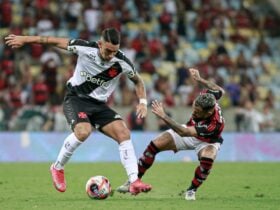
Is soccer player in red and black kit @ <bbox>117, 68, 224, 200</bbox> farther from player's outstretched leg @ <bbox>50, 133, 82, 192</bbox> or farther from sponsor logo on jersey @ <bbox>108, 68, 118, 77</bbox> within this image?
sponsor logo on jersey @ <bbox>108, 68, 118, 77</bbox>

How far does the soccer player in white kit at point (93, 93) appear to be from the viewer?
11938 mm

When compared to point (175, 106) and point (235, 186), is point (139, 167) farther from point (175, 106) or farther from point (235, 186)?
point (175, 106)

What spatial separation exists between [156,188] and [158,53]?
42.9 feet

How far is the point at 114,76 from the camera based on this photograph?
12391mm

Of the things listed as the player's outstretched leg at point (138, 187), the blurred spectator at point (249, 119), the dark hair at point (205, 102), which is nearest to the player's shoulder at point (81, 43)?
the dark hair at point (205, 102)

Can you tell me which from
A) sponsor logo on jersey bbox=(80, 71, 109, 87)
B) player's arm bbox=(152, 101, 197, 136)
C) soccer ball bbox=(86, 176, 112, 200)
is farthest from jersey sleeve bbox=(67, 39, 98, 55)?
soccer ball bbox=(86, 176, 112, 200)

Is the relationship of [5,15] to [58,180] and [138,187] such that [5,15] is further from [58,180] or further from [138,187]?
[138,187]

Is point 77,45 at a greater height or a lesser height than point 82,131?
greater

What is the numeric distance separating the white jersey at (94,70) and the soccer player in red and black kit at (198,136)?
1018 millimetres

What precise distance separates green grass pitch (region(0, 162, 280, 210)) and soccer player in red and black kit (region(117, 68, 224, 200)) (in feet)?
1.34

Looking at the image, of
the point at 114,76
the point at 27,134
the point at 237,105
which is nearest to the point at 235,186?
the point at 114,76

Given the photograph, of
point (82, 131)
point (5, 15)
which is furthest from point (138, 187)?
point (5, 15)

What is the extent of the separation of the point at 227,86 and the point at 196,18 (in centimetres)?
400

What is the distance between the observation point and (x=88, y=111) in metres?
12.3
